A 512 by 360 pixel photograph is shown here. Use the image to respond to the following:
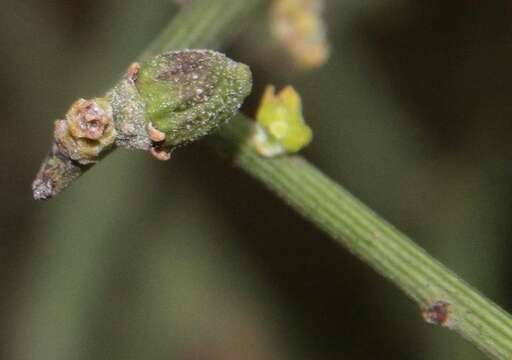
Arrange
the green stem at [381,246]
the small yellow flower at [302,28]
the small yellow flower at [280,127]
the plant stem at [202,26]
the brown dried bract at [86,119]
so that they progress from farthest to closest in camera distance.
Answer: the small yellow flower at [302,28] < the plant stem at [202,26] < the small yellow flower at [280,127] < the green stem at [381,246] < the brown dried bract at [86,119]

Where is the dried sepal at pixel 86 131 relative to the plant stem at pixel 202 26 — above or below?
below

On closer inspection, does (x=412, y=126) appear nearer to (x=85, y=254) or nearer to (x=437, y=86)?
(x=437, y=86)

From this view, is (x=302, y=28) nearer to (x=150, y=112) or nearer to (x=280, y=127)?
(x=280, y=127)

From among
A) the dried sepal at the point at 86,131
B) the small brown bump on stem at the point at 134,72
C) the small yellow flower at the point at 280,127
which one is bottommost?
the dried sepal at the point at 86,131

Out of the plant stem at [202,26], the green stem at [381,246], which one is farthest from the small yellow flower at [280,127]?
the plant stem at [202,26]

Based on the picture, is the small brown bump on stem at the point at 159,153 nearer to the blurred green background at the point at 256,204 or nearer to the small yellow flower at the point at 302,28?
the small yellow flower at the point at 302,28

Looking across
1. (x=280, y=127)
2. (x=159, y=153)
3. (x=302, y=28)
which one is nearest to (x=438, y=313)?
(x=280, y=127)

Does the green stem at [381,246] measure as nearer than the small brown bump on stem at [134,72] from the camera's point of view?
No
